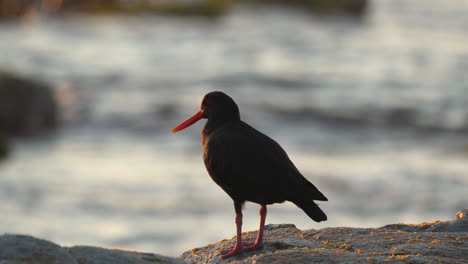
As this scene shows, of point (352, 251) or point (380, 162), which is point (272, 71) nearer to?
point (380, 162)

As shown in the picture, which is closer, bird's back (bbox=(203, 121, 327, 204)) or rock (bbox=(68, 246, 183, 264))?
rock (bbox=(68, 246, 183, 264))

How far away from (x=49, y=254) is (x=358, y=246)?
214 cm

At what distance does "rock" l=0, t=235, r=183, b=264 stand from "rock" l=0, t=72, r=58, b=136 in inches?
767

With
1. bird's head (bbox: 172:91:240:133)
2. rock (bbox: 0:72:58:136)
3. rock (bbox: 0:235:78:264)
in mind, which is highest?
rock (bbox: 0:72:58:136)

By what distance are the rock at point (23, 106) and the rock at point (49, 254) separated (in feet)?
63.9

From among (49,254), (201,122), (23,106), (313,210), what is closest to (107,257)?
(49,254)

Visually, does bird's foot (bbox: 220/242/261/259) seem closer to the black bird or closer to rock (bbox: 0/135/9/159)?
the black bird

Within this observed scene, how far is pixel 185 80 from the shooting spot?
31766 millimetres

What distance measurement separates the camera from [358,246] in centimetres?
527

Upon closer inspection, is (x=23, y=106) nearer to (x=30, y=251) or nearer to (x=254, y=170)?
(x=254, y=170)

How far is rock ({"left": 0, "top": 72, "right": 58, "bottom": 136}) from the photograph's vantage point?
2361 cm

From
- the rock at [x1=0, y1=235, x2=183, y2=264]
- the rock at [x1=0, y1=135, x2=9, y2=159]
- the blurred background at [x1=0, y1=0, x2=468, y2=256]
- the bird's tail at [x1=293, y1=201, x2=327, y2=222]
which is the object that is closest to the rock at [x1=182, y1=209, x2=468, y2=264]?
the bird's tail at [x1=293, y1=201, x2=327, y2=222]

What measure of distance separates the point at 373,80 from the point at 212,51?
10.9m

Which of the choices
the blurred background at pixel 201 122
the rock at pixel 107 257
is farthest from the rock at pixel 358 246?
the blurred background at pixel 201 122
